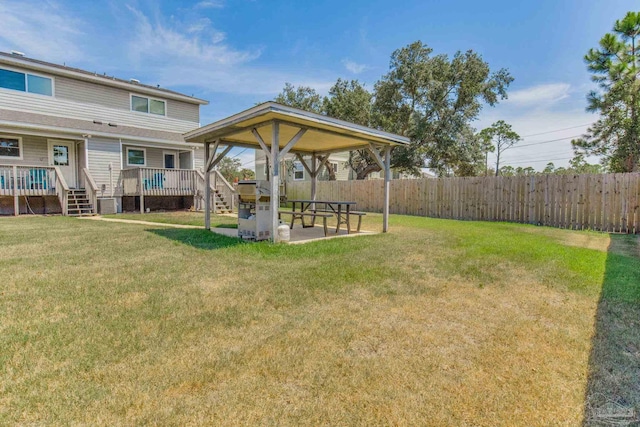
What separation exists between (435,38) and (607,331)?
64.2ft

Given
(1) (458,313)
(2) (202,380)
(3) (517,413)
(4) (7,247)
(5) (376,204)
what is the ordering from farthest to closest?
(5) (376,204), (4) (7,247), (1) (458,313), (2) (202,380), (3) (517,413)

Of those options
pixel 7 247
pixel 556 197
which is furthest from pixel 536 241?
pixel 7 247

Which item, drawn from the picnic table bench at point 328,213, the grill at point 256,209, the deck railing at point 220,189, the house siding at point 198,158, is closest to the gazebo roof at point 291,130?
the grill at point 256,209

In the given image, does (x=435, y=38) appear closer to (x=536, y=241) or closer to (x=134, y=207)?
(x=536, y=241)

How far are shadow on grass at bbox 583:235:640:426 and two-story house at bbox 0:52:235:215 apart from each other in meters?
14.0

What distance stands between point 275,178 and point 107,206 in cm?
997

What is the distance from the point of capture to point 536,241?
7.09 metres

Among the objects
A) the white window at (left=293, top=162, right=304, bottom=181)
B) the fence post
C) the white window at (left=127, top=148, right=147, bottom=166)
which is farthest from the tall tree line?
the fence post

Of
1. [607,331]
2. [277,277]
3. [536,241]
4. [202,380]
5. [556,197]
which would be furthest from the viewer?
[556,197]

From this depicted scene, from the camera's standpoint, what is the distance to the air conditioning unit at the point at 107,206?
12.8 metres

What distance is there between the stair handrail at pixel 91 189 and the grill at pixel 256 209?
827 centimetres

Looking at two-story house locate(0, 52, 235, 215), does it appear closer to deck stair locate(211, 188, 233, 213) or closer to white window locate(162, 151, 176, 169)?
white window locate(162, 151, 176, 169)

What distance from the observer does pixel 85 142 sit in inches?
508

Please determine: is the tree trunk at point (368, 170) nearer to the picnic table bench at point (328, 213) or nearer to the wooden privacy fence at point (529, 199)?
the wooden privacy fence at point (529, 199)
